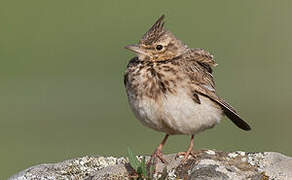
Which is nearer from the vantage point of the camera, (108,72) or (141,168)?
(141,168)

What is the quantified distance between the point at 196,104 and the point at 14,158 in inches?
300

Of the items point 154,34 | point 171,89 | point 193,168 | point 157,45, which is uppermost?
point 154,34

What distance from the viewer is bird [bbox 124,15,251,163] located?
764 cm

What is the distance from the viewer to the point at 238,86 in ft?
65.2

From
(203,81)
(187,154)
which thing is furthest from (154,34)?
(187,154)

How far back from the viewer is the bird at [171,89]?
25.1ft

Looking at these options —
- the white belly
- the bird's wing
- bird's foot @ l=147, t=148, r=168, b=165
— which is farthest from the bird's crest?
bird's foot @ l=147, t=148, r=168, b=165

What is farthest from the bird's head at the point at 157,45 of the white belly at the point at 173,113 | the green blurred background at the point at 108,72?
the green blurred background at the point at 108,72

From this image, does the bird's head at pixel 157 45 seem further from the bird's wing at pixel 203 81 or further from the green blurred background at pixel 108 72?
the green blurred background at pixel 108 72

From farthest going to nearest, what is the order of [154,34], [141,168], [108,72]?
1. [108,72]
2. [154,34]
3. [141,168]

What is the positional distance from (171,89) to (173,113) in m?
0.25

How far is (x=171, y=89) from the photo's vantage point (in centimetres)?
769

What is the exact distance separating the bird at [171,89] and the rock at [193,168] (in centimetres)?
23

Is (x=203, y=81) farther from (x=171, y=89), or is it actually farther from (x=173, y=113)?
(x=173, y=113)
